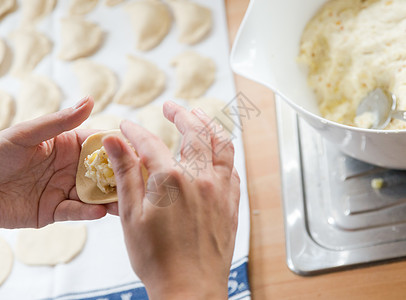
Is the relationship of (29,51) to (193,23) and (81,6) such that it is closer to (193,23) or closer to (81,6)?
(81,6)

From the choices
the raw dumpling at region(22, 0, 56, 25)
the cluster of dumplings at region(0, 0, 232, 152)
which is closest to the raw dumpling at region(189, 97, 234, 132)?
the cluster of dumplings at region(0, 0, 232, 152)

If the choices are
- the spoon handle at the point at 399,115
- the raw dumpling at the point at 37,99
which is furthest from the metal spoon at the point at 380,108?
the raw dumpling at the point at 37,99

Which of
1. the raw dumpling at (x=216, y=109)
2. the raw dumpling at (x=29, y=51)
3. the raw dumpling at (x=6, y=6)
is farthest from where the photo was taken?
the raw dumpling at (x=6, y=6)

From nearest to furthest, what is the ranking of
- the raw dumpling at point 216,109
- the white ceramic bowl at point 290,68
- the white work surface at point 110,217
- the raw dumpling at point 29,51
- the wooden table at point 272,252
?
the white ceramic bowl at point 290,68 → the wooden table at point 272,252 → the white work surface at point 110,217 → the raw dumpling at point 216,109 → the raw dumpling at point 29,51

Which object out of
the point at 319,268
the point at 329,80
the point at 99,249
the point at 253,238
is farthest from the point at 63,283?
the point at 329,80

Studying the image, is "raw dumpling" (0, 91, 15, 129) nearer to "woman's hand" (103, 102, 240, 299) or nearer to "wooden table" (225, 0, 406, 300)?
"wooden table" (225, 0, 406, 300)

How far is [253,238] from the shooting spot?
0.96 metres

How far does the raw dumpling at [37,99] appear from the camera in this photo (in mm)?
1243

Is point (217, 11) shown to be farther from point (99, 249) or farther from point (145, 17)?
point (99, 249)

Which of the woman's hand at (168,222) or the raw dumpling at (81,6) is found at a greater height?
the woman's hand at (168,222)

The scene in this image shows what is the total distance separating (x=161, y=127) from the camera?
1.14 metres

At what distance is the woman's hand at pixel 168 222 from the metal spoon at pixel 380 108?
35 cm

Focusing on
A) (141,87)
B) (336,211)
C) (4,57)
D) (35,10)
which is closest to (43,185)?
(141,87)

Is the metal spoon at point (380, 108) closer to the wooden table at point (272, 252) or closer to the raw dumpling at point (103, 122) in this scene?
the wooden table at point (272, 252)
